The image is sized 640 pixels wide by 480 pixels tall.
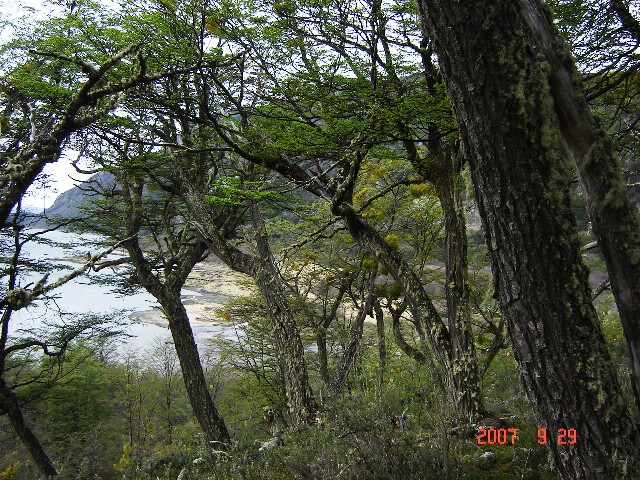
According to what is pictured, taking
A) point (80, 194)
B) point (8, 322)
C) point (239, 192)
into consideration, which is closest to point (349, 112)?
point (239, 192)

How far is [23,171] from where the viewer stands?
125 inches

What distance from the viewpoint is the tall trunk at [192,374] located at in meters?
7.46

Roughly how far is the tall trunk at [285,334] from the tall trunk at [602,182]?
4110 mm

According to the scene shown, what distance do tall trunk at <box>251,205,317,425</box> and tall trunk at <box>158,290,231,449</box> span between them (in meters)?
2.52

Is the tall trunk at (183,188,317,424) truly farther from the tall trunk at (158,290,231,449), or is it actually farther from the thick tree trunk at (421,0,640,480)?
the thick tree trunk at (421,0,640,480)

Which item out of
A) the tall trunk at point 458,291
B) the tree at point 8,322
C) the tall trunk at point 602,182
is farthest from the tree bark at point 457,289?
the tree at point 8,322

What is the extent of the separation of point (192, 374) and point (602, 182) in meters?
7.16

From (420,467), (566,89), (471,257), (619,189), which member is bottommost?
(420,467)

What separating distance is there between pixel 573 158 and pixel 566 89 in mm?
272

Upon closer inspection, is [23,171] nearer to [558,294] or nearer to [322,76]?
[322,76]

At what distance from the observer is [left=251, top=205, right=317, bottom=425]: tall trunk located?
5383 millimetres

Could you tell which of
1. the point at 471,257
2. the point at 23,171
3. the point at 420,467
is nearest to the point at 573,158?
the point at 420,467

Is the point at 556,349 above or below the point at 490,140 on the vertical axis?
below

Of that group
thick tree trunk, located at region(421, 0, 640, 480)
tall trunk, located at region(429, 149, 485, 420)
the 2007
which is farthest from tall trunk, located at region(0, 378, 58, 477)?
thick tree trunk, located at region(421, 0, 640, 480)
